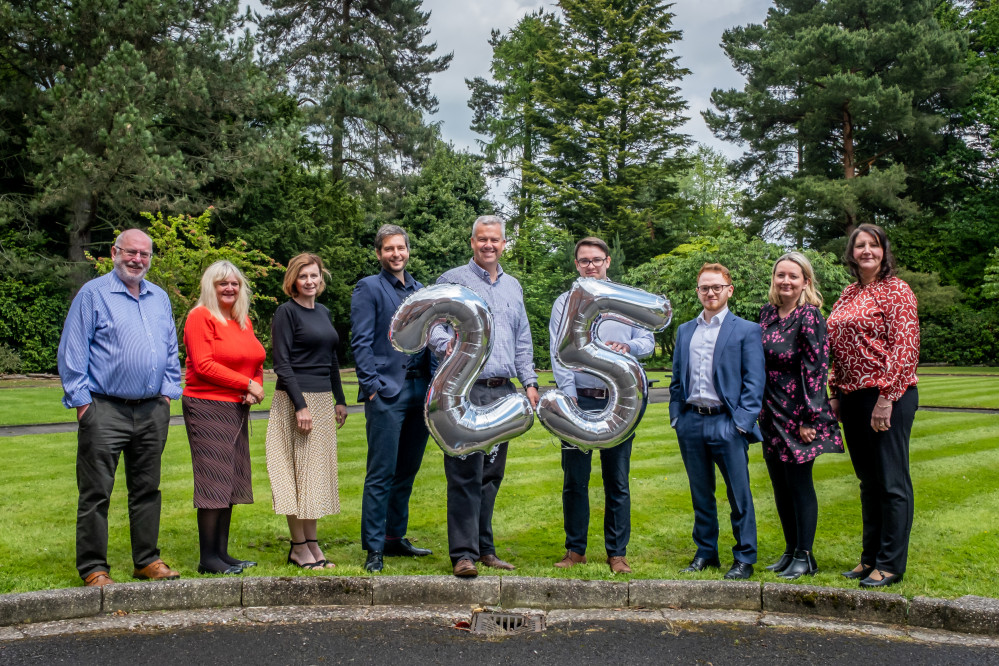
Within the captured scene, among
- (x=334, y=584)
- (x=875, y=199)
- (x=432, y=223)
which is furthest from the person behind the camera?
(x=875, y=199)

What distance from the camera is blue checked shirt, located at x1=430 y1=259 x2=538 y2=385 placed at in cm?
494

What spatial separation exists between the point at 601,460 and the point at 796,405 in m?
1.20

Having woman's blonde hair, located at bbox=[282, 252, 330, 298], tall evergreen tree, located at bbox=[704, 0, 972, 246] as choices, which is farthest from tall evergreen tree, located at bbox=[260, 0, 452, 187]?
woman's blonde hair, located at bbox=[282, 252, 330, 298]

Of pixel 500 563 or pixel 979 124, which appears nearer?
pixel 500 563

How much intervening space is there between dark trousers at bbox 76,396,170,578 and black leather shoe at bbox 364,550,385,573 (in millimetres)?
1242

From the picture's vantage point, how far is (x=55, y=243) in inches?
1024

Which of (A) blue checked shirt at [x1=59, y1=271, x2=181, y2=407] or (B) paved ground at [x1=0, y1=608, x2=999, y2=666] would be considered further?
(A) blue checked shirt at [x1=59, y1=271, x2=181, y2=407]

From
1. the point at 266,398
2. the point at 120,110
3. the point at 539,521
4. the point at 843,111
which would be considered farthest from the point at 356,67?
the point at 539,521

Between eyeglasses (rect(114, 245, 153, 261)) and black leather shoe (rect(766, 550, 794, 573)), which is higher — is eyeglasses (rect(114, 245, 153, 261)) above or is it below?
above

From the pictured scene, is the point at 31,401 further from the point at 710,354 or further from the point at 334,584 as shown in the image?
the point at 710,354

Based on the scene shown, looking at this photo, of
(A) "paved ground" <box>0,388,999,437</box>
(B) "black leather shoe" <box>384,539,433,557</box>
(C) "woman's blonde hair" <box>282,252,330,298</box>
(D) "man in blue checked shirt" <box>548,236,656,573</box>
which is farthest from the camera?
(A) "paved ground" <box>0,388,999,437</box>

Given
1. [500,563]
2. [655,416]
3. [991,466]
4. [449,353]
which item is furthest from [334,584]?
[655,416]

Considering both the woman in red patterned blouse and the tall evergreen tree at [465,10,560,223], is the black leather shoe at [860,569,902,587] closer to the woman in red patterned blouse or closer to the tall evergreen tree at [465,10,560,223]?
the woman in red patterned blouse

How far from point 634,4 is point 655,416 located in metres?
31.4
